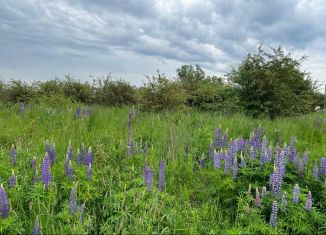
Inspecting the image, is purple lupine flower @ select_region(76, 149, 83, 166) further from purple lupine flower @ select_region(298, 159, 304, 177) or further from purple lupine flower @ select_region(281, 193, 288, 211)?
purple lupine flower @ select_region(298, 159, 304, 177)

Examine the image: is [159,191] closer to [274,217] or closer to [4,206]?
[274,217]

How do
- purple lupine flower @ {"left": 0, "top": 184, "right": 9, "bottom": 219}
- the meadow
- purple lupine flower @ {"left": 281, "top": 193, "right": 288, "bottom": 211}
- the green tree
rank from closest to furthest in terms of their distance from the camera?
purple lupine flower @ {"left": 0, "top": 184, "right": 9, "bottom": 219}, the meadow, purple lupine flower @ {"left": 281, "top": 193, "right": 288, "bottom": 211}, the green tree

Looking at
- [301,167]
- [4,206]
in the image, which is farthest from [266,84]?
[4,206]

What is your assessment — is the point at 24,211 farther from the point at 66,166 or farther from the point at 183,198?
the point at 183,198

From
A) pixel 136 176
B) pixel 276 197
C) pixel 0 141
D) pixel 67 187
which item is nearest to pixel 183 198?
pixel 136 176

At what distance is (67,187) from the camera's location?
3822 millimetres

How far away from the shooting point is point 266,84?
12.0 metres

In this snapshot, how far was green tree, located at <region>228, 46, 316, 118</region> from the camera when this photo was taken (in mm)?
12055

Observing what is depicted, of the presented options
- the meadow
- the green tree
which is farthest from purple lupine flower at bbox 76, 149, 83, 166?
the green tree

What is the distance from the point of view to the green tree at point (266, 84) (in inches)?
475

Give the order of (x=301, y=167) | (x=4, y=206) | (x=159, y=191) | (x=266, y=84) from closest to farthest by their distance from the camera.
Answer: (x=4, y=206)
(x=159, y=191)
(x=301, y=167)
(x=266, y=84)

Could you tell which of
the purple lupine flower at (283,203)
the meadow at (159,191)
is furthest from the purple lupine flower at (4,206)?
the purple lupine flower at (283,203)

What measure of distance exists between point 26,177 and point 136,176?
4.17ft

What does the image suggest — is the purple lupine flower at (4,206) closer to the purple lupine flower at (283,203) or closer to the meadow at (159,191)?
the meadow at (159,191)
